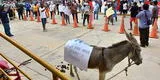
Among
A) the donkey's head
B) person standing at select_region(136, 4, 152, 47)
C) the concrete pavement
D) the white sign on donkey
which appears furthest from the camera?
person standing at select_region(136, 4, 152, 47)

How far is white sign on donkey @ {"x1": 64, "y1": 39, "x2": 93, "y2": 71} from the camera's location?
253 inches

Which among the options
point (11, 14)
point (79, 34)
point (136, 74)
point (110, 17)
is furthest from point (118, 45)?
point (11, 14)

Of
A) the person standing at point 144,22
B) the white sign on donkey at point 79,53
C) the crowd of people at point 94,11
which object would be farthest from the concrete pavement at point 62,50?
the white sign on donkey at point 79,53

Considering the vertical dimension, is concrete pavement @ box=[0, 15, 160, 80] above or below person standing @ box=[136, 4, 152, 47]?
below

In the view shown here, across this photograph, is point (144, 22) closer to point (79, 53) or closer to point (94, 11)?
point (79, 53)

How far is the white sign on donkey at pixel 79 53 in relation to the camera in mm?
6434

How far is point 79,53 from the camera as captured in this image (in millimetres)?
6523

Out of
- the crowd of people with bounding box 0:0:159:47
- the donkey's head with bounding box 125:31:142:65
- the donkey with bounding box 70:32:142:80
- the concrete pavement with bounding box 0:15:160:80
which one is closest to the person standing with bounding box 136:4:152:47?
the crowd of people with bounding box 0:0:159:47

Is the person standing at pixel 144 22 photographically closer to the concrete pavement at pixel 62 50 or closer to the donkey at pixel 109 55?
the concrete pavement at pixel 62 50

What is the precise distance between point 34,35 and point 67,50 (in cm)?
833

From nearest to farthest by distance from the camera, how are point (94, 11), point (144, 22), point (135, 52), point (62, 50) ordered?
point (135, 52) → point (144, 22) → point (62, 50) → point (94, 11)

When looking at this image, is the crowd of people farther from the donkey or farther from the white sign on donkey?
the white sign on donkey

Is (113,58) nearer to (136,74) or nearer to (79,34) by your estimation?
(136,74)

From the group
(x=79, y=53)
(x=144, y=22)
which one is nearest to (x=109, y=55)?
(x=79, y=53)
